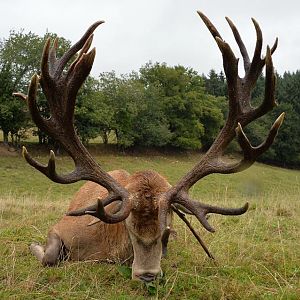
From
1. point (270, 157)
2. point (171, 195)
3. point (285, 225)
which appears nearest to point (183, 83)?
point (270, 157)

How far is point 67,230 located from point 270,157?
60716mm

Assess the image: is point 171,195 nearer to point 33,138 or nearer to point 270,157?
point 33,138

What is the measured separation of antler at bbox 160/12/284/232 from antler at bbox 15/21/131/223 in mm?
627

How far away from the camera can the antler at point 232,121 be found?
4997 mm

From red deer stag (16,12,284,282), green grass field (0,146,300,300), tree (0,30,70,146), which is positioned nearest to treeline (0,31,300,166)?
tree (0,30,70,146)

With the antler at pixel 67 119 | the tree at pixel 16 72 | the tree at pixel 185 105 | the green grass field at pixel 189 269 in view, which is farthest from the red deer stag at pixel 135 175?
the tree at pixel 185 105

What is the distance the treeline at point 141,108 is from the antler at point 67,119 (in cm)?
3081

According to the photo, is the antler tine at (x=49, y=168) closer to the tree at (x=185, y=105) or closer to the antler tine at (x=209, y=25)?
the antler tine at (x=209, y=25)

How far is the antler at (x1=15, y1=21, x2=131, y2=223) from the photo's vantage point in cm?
481

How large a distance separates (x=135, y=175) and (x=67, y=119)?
109cm

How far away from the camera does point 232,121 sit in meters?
5.44

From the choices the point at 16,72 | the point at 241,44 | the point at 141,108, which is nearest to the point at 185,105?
the point at 141,108

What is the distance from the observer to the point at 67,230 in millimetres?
6293

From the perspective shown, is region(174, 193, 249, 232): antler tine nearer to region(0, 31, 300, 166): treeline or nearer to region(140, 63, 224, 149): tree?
region(0, 31, 300, 166): treeline
